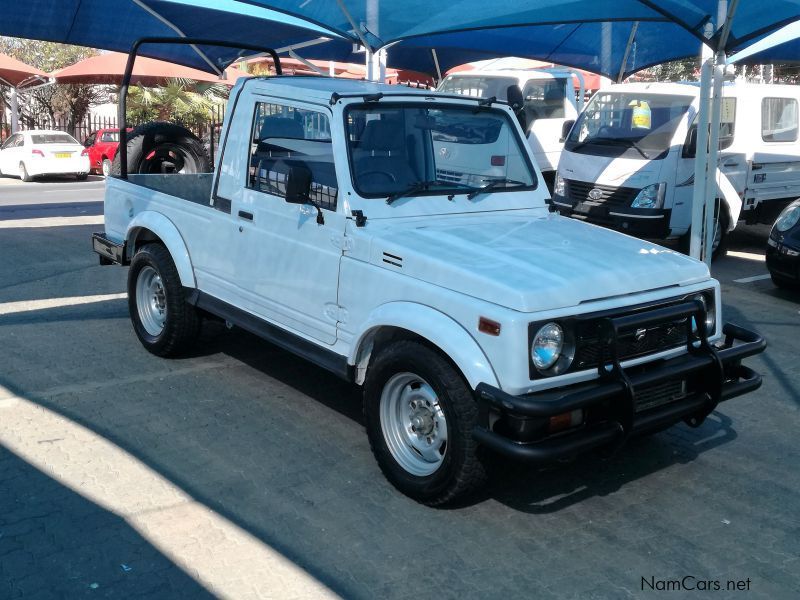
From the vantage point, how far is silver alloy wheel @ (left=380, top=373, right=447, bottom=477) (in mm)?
4371

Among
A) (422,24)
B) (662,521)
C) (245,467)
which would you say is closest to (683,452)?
(662,521)

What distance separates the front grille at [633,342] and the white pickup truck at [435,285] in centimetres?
1

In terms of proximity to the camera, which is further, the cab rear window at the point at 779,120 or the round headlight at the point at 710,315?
the cab rear window at the point at 779,120

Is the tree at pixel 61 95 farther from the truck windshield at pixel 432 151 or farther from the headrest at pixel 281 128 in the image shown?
the truck windshield at pixel 432 151

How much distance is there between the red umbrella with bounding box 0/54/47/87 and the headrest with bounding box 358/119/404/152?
24066mm

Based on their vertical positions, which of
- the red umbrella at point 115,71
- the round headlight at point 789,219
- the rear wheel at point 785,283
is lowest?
the rear wheel at point 785,283

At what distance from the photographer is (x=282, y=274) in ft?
17.4

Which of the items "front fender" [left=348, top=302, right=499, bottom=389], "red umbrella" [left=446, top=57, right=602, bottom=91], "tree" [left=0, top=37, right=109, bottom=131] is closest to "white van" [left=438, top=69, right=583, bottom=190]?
"red umbrella" [left=446, top=57, right=602, bottom=91]

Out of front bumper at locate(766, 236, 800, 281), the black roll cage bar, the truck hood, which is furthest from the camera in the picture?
front bumper at locate(766, 236, 800, 281)

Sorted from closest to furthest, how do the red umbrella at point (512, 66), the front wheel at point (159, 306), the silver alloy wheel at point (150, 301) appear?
the front wheel at point (159, 306)
the silver alloy wheel at point (150, 301)
the red umbrella at point (512, 66)

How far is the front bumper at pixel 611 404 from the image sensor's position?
3852 millimetres

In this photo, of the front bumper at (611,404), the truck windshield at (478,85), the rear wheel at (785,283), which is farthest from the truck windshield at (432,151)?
the truck windshield at (478,85)

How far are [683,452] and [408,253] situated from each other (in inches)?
85.5

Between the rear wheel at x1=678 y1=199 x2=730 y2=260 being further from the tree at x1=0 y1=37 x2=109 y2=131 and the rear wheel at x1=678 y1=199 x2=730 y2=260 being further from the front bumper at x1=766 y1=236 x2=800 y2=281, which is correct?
the tree at x1=0 y1=37 x2=109 y2=131
